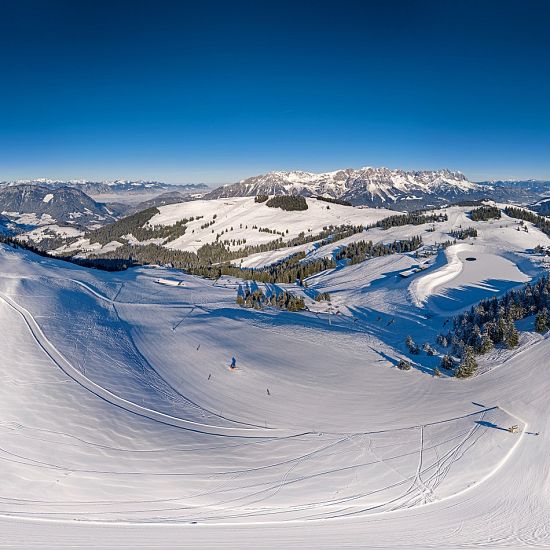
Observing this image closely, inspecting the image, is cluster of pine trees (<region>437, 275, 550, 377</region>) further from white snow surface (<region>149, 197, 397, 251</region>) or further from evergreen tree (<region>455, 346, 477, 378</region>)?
white snow surface (<region>149, 197, 397, 251</region>)

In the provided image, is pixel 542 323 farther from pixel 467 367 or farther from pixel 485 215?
pixel 485 215

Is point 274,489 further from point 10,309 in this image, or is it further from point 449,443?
point 10,309

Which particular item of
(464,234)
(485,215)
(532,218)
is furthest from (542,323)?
(532,218)

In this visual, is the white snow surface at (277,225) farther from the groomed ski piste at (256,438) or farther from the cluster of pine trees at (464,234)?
the groomed ski piste at (256,438)

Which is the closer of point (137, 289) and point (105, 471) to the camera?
point (105, 471)

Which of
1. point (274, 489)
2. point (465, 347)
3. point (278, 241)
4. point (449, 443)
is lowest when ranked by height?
point (274, 489)

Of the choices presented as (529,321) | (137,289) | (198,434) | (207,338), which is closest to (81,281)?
(137,289)

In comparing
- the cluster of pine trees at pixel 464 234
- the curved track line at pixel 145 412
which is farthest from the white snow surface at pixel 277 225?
the curved track line at pixel 145 412

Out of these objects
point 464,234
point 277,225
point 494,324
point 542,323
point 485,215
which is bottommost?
point 494,324
